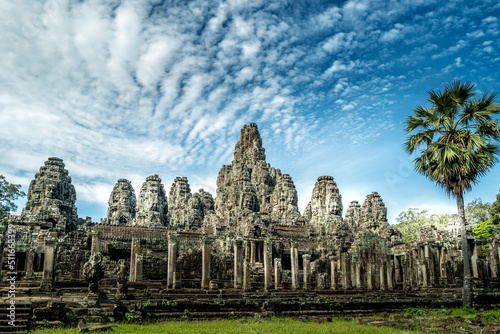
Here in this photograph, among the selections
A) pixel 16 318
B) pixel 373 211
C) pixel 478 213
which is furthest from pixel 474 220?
pixel 16 318

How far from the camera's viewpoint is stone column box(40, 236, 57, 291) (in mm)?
14766

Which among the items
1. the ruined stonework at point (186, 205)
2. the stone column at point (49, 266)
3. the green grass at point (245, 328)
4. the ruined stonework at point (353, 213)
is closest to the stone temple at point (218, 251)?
the stone column at point (49, 266)

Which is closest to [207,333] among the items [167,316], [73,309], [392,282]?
[167,316]

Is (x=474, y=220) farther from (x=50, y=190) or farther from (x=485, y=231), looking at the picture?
(x=50, y=190)

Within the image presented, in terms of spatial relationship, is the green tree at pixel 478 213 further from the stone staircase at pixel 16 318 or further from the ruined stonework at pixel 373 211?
the stone staircase at pixel 16 318

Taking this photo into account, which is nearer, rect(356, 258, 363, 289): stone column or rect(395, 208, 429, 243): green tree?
rect(356, 258, 363, 289): stone column

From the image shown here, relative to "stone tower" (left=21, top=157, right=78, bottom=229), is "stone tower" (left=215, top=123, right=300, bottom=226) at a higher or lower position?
higher

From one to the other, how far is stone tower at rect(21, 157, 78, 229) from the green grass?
26.7m

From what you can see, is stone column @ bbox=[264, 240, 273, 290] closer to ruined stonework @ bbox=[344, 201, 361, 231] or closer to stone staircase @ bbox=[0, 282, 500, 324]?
stone staircase @ bbox=[0, 282, 500, 324]

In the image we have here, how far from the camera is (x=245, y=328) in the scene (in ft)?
34.2

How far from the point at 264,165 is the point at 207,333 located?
69224mm

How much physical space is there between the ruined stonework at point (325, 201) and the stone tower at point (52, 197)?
2905cm

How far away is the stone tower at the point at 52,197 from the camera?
3431 centimetres

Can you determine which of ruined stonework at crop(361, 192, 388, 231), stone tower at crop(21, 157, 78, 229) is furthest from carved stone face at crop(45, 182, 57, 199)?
ruined stonework at crop(361, 192, 388, 231)
